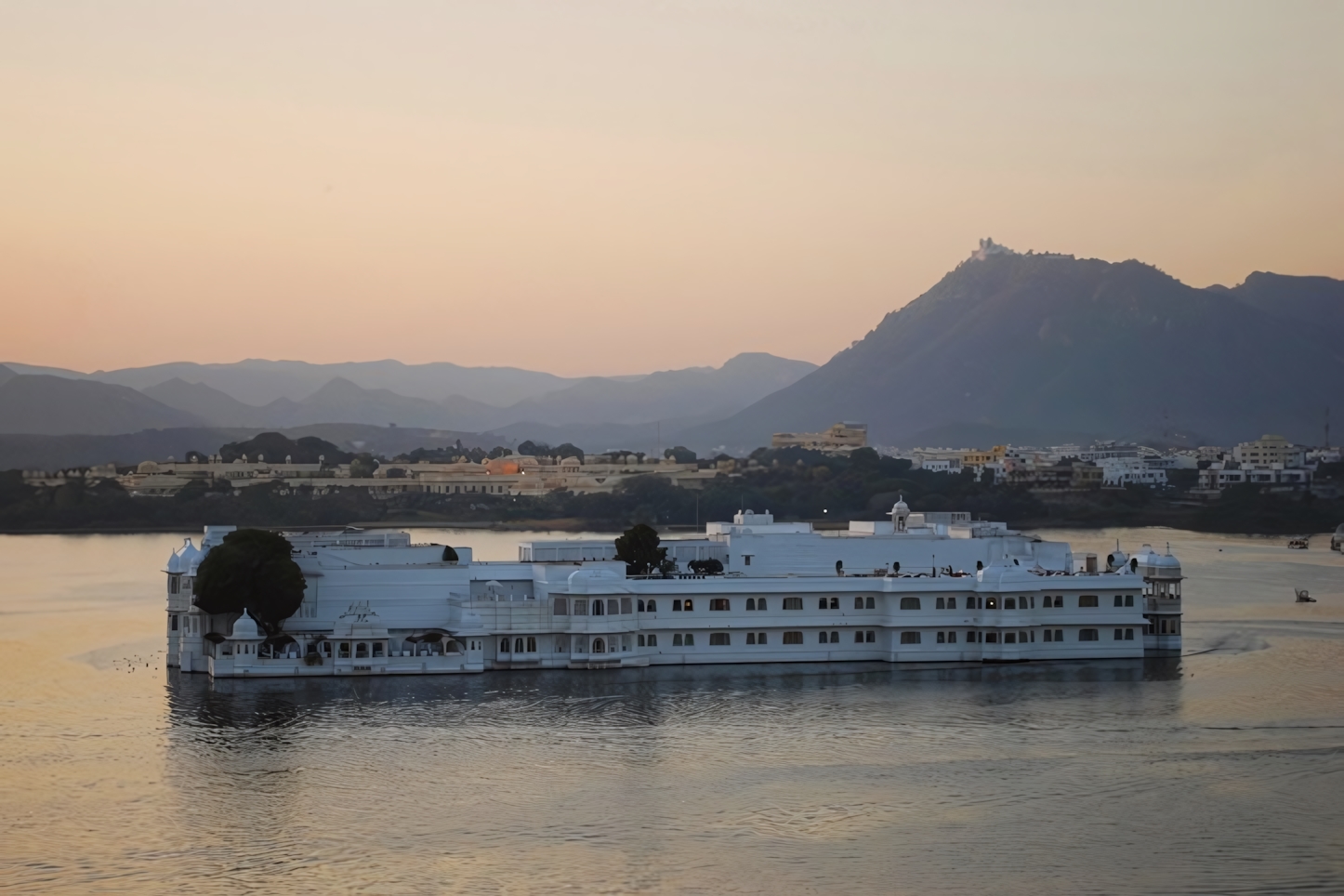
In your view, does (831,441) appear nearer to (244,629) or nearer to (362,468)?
(362,468)

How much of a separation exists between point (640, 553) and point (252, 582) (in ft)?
26.3

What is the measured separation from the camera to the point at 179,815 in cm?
2322

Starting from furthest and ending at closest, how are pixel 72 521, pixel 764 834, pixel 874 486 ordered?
pixel 874 486 < pixel 72 521 < pixel 764 834

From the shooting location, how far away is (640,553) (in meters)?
37.3

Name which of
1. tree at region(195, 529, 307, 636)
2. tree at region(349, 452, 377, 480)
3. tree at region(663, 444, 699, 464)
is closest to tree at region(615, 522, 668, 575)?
tree at region(195, 529, 307, 636)

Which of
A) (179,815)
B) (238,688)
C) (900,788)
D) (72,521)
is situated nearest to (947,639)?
(900,788)

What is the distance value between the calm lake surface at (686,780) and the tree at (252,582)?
61.0 inches

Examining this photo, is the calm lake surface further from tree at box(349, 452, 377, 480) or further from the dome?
tree at box(349, 452, 377, 480)

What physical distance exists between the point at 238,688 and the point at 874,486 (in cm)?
7627

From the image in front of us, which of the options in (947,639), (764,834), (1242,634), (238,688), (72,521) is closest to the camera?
(764,834)

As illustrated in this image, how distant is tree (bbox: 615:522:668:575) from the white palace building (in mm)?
693

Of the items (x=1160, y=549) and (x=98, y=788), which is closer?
(x=98, y=788)

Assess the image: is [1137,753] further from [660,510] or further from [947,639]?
[660,510]

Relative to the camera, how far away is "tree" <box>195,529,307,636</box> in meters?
33.2
